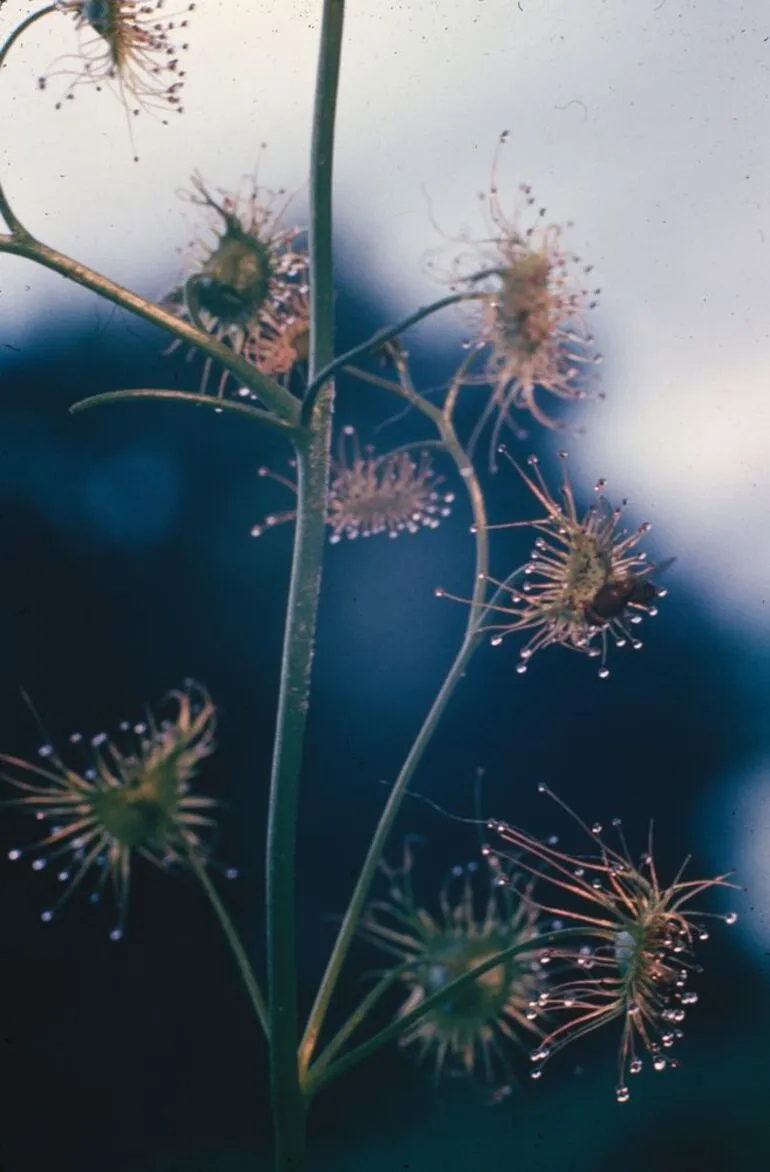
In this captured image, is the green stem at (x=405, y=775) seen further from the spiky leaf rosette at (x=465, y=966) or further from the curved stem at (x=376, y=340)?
the curved stem at (x=376, y=340)

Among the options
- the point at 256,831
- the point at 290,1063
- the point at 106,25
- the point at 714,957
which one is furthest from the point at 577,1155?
the point at 106,25

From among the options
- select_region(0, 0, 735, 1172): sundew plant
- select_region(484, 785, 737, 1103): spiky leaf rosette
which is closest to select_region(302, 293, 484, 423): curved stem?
select_region(0, 0, 735, 1172): sundew plant

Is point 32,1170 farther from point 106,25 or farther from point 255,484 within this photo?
point 106,25

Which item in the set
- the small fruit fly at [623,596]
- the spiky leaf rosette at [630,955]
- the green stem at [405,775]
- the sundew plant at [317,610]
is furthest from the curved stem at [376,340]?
the spiky leaf rosette at [630,955]

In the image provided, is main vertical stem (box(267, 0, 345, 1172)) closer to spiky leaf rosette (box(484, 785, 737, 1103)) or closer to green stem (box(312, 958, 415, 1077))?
green stem (box(312, 958, 415, 1077))

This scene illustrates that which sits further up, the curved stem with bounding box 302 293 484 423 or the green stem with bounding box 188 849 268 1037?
the curved stem with bounding box 302 293 484 423

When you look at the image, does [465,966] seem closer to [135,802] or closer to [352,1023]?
[352,1023]

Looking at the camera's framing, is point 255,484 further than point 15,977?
Yes
